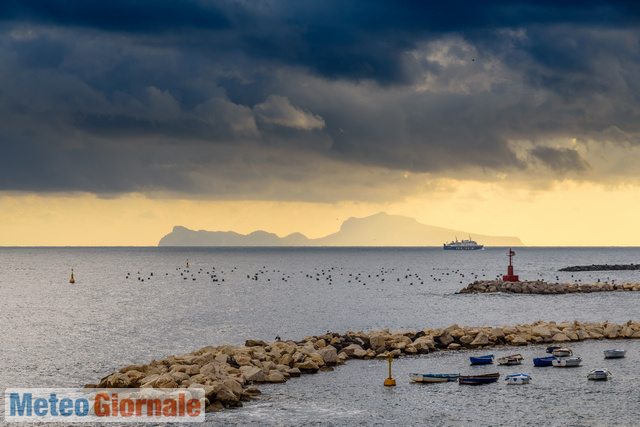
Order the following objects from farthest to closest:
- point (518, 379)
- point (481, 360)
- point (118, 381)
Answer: point (481, 360) → point (518, 379) → point (118, 381)

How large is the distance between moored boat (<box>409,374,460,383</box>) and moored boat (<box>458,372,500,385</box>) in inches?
25.4

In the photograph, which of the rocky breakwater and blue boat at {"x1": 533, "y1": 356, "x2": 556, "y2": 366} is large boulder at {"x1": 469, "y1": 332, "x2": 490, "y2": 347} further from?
the rocky breakwater

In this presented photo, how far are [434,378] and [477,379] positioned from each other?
6.85 feet

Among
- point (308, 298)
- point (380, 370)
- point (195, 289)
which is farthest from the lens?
point (195, 289)

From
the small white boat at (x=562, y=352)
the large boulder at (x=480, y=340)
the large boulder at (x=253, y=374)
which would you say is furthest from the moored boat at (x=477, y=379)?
the large boulder at (x=480, y=340)

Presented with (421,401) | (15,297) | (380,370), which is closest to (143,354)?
(380,370)

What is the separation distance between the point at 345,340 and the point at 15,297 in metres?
65.6

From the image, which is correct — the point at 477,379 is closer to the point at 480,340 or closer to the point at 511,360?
the point at 511,360

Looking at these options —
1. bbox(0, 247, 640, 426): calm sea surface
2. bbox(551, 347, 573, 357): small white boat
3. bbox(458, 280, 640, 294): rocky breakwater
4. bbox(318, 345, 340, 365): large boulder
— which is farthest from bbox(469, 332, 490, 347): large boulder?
bbox(458, 280, 640, 294): rocky breakwater

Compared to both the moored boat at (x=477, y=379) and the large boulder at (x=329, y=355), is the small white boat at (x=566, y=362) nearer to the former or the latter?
the moored boat at (x=477, y=379)

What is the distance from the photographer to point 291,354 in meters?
37.2

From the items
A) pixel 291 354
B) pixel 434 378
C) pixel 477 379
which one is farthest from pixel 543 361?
pixel 291 354

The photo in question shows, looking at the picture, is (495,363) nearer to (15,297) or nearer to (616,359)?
(616,359)

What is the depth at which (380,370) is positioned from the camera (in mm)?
36250
